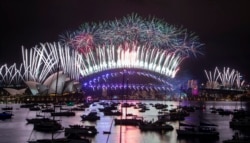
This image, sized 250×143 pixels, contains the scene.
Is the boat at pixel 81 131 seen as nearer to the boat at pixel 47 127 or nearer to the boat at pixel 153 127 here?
the boat at pixel 47 127

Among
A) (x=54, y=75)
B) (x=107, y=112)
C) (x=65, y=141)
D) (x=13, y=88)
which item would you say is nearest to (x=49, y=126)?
(x=65, y=141)

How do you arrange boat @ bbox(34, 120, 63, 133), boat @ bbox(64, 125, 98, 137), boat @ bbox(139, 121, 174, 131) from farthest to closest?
boat @ bbox(139, 121, 174, 131)
boat @ bbox(34, 120, 63, 133)
boat @ bbox(64, 125, 98, 137)

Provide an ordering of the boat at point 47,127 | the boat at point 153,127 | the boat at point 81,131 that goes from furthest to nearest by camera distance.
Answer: the boat at point 153,127 < the boat at point 47,127 < the boat at point 81,131

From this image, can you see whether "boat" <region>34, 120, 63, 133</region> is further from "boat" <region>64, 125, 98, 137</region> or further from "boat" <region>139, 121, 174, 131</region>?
"boat" <region>139, 121, 174, 131</region>

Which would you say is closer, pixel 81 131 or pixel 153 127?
pixel 81 131

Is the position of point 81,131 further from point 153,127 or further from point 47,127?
point 153,127

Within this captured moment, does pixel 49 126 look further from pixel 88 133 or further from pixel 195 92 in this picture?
pixel 195 92

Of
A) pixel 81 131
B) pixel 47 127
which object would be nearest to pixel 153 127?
pixel 81 131

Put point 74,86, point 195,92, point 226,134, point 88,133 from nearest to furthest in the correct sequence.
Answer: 1. point 88,133
2. point 226,134
3. point 74,86
4. point 195,92

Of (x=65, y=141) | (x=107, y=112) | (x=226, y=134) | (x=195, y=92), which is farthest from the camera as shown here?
(x=195, y=92)

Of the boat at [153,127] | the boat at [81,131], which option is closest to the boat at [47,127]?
the boat at [81,131]

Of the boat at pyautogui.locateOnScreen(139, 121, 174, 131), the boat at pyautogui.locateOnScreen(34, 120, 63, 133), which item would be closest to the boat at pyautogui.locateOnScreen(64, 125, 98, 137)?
the boat at pyautogui.locateOnScreen(34, 120, 63, 133)
